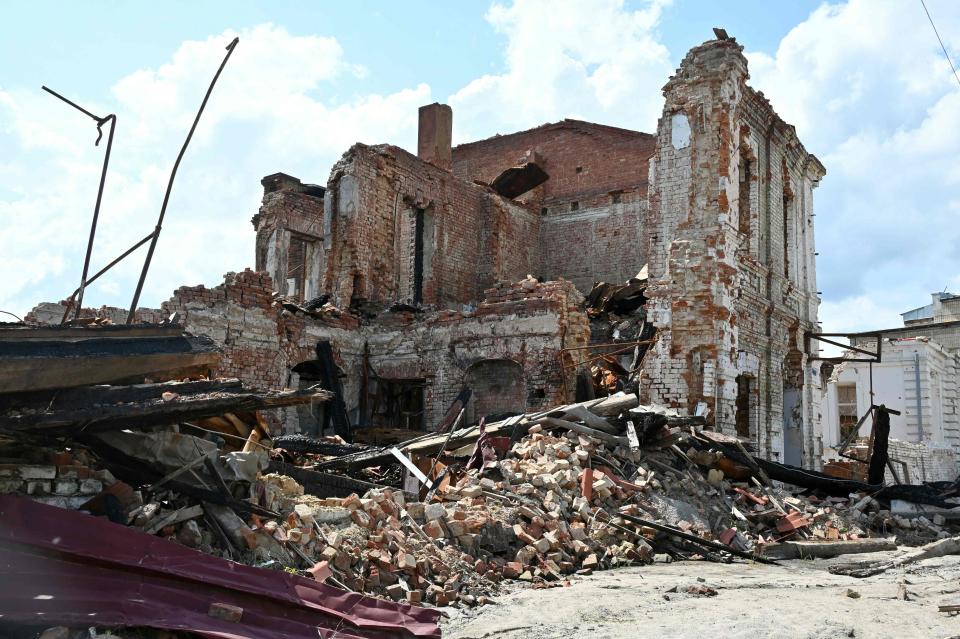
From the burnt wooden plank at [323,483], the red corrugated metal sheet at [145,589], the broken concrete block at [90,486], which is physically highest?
the broken concrete block at [90,486]

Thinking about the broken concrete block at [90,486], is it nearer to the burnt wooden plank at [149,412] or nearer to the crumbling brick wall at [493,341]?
the burnt wooden plank at [149,412]

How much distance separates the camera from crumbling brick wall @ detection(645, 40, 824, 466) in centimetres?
1345

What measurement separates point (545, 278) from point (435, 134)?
5529 mm

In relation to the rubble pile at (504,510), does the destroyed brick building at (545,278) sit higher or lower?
higher

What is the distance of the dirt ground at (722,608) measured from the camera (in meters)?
5.28

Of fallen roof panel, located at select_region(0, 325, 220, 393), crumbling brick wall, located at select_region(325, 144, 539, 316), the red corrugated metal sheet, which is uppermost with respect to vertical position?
crumbling brick wall, located at select_region(325, 144, 539, 316)

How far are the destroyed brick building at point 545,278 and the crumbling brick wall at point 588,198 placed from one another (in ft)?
0.23

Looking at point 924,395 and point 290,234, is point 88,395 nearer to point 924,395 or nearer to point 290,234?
point 290,234

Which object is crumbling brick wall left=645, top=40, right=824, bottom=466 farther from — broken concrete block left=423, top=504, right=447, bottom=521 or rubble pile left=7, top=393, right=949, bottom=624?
broken concrete block left=423, top=504, right=447, bottom=521

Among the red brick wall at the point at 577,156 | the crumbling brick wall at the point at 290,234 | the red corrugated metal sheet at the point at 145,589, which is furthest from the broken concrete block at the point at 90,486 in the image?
the red brick wall at the point at 577,156

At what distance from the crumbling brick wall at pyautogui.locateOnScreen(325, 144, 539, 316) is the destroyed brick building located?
52mm

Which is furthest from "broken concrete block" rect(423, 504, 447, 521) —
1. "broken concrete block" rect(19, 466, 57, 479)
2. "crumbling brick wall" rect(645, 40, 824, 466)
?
"crumbling brick wall" rect(645, 40, 824, 466)

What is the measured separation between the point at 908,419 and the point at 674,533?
66.4 ft

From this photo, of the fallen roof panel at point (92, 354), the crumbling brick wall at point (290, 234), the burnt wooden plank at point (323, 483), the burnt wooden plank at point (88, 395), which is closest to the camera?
the fallen roof panel at point (92, 354)
